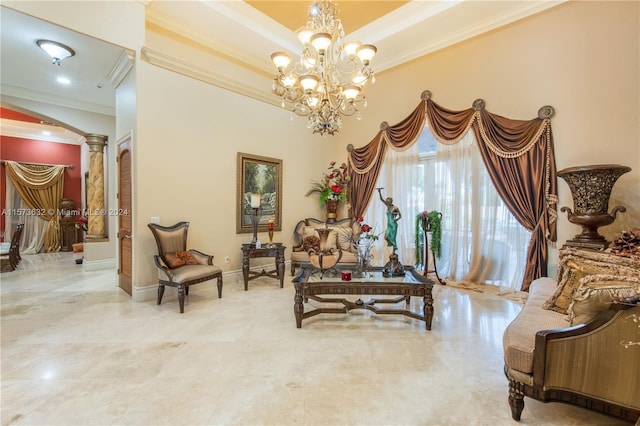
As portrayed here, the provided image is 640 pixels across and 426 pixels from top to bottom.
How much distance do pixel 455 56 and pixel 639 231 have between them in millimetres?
3466

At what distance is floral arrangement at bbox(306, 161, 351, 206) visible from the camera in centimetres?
586

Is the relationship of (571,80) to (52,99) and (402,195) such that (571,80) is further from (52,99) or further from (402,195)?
(52,99)

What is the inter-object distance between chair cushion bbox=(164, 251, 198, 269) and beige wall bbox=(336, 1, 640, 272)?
186 inches

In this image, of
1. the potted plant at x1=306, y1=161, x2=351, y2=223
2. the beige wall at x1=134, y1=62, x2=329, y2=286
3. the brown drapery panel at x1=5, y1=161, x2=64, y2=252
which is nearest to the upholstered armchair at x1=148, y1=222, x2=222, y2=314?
the beige wall at x1=134, y1=62, x2=329, y2=286

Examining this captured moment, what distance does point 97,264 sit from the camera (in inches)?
231

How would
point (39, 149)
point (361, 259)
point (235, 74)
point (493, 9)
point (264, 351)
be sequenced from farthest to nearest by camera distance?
1. point (39, 149)
2. point (235, 74)
3. point (493, 9)
4. point (361, 259)
5. point (264, 351)

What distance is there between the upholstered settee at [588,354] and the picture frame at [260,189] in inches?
165

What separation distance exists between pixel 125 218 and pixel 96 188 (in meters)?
2.81

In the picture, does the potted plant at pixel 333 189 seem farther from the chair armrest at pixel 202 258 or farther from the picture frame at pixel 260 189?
the chair armrest at pixel 202 258

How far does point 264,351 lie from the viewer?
98.2 inches

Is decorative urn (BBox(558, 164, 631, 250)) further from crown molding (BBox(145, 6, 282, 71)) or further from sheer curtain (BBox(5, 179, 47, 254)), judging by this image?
sheer curtain (BBox(5, 179, 47, 254))

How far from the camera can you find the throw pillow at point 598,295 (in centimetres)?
149

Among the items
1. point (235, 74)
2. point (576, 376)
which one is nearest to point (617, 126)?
point (576, 376)

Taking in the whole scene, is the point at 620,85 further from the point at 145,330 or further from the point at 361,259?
the point at 145,330
